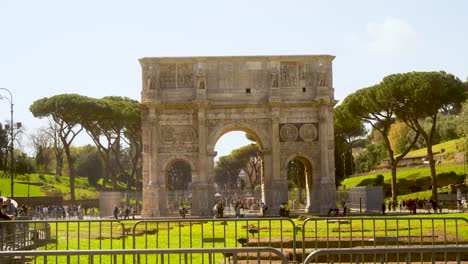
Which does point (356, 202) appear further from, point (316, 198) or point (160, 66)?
point (160, 66)

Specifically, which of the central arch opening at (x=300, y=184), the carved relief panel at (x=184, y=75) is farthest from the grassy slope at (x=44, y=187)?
the carved relief panel at (x=184, y=75)

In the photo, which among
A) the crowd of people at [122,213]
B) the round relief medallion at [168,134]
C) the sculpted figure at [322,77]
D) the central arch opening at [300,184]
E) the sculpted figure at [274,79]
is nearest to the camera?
the crowd of people at [122,213]

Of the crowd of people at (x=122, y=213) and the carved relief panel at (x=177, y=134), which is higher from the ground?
the carved relief panel at (x=177, y=134)

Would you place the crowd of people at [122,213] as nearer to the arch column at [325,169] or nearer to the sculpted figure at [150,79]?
the sculpted figure at [150,79]

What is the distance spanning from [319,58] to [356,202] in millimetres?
9915

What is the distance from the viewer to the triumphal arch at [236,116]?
1730 inches

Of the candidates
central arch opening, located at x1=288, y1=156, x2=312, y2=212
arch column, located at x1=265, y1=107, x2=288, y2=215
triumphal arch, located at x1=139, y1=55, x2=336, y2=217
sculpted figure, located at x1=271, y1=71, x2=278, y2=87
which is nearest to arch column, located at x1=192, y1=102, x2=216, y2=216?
triumphal arch, located at x1=139, y1=55, x2=336, y2=217

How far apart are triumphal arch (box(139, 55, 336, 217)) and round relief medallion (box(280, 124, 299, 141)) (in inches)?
2.4

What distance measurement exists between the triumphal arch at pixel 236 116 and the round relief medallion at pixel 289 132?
62 mm

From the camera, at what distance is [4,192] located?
213ft

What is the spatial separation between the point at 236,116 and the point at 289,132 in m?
3.42

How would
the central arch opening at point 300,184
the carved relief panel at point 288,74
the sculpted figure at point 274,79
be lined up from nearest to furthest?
the sculpted figure at point 274,79 < the carved relief panel at point 288,74 < the central arch opening at point 300,184

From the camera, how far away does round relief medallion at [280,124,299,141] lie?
44594mm

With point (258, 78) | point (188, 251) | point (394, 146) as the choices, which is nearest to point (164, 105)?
point (258, 78)
